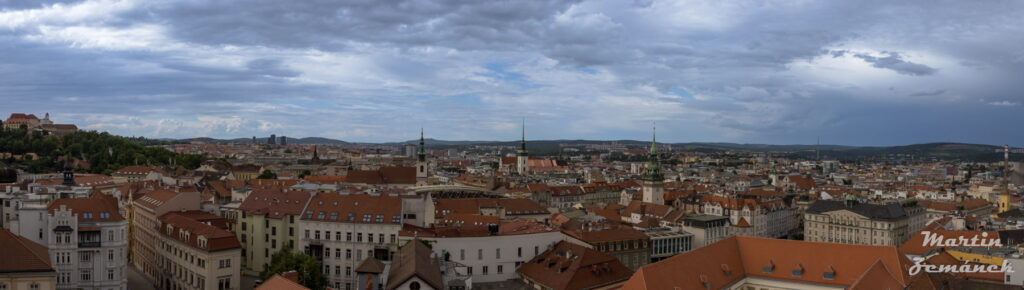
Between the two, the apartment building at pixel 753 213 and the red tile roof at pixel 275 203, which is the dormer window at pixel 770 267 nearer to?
the red tile roof at pixel 275 203

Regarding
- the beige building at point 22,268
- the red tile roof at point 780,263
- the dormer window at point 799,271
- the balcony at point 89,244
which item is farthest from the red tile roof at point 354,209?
the dormer window at point 799,271

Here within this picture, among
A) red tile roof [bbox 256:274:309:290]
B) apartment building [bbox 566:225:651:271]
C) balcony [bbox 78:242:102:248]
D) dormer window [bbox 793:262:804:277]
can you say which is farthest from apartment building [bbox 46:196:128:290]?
dormer window [bbox 793:262:804:277]

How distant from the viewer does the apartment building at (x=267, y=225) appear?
213 ft

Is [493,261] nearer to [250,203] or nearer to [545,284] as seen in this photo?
[545,284]

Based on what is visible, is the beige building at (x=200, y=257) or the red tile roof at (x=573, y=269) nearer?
the red tile roof at (x=573, y=269)

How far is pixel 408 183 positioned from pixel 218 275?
76151 millimetres

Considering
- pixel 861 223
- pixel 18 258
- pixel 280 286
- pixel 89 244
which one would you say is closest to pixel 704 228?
pixel 861 223

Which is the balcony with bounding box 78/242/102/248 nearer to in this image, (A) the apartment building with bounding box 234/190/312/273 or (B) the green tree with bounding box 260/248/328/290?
(B) the green tree with bounding box 260/248/328/290

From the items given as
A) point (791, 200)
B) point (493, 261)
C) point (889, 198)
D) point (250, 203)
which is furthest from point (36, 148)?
point (889, 198)

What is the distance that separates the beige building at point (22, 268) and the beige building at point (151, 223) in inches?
869

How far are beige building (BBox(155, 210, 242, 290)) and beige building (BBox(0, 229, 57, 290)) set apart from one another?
12611 mm

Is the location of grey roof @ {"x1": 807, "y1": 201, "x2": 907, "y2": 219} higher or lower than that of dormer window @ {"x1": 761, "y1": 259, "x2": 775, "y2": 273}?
lower

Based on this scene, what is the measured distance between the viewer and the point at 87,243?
169 feet

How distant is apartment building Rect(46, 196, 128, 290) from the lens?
50.3 metres
